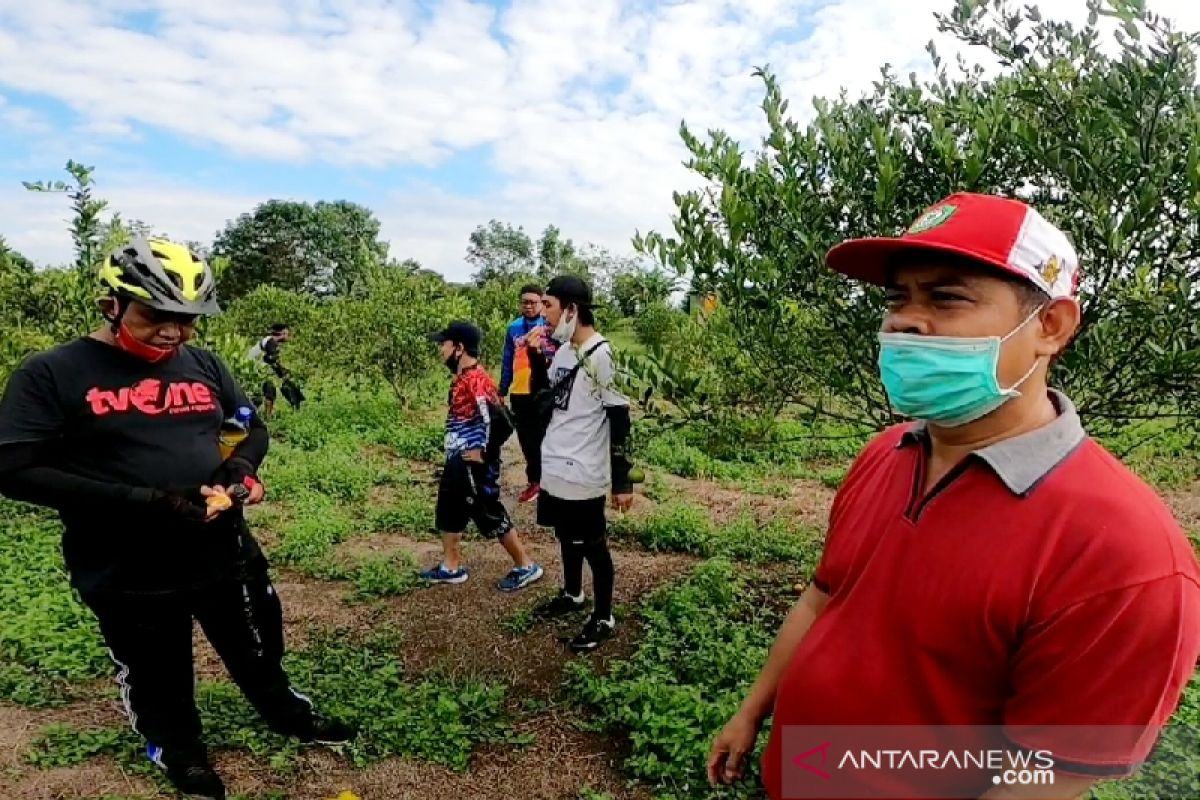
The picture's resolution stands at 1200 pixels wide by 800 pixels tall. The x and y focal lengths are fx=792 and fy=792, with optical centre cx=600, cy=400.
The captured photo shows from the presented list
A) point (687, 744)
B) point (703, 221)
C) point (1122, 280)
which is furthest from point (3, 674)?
point (1122, 280)

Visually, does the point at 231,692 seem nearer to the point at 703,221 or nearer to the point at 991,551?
the point at 703,221

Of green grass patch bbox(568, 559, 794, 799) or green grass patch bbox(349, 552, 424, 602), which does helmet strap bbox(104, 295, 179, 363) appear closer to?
green grass patch bbox(568, 559, 794, 799)

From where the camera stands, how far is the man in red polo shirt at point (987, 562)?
125cm

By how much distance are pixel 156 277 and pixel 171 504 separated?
2.71 feet

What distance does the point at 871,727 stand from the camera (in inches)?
61.2

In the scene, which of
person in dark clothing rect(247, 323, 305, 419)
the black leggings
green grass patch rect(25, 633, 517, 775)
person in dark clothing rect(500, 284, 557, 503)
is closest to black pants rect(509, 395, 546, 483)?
person in dark clothing rect(500, 284, 557, 503)

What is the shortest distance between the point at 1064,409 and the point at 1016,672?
0.55 metres

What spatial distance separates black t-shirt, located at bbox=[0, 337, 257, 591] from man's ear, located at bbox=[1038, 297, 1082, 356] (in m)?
2.87

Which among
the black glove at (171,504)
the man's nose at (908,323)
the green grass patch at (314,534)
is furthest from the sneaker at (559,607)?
the man's nose at (908,323)

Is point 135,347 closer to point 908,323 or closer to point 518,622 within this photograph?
point 908,323

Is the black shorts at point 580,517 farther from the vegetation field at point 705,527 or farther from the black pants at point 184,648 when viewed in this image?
the black pants at point 184,648

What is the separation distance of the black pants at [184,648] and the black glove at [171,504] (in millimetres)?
410

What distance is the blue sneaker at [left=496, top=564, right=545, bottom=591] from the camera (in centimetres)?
561

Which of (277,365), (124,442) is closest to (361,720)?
(124,442)
